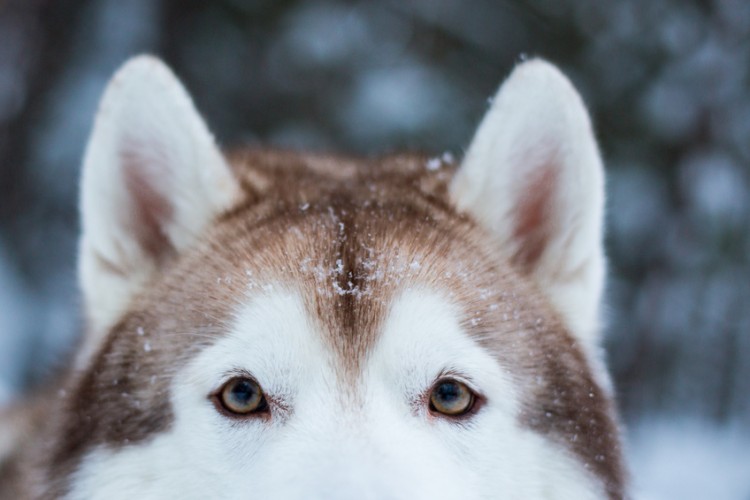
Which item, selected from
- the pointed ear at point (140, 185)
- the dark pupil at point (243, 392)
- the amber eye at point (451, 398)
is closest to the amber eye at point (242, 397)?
the dark pupil at point (243, 392)

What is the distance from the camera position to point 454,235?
247 cm

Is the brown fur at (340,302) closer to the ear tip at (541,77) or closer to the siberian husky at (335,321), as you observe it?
the siberian husky at (335,321)

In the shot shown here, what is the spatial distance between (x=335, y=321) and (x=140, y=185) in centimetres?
92

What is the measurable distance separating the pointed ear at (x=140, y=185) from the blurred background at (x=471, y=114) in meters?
3.83

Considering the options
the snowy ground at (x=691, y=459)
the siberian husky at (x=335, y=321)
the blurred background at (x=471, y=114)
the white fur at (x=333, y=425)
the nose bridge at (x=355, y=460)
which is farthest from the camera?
the blurred background at (x=471, y=114)

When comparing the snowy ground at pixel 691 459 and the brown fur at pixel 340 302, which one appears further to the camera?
the snowy ground at pixel 691 459

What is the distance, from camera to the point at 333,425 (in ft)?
6.56

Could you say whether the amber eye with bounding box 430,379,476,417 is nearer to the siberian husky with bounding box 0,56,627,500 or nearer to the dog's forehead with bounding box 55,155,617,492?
the siberian husky with bounding box 0,56,627,500

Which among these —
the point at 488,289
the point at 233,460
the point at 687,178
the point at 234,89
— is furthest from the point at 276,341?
the point at 234,89

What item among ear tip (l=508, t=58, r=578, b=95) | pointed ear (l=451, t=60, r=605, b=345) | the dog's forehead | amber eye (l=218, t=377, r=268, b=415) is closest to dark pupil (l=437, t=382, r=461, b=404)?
the dog's forehead

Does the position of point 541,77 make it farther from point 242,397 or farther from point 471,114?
point 471,114

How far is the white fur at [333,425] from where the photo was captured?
1.98 meters

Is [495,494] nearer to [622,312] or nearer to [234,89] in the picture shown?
[622,312]

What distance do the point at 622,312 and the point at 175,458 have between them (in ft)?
19.3
